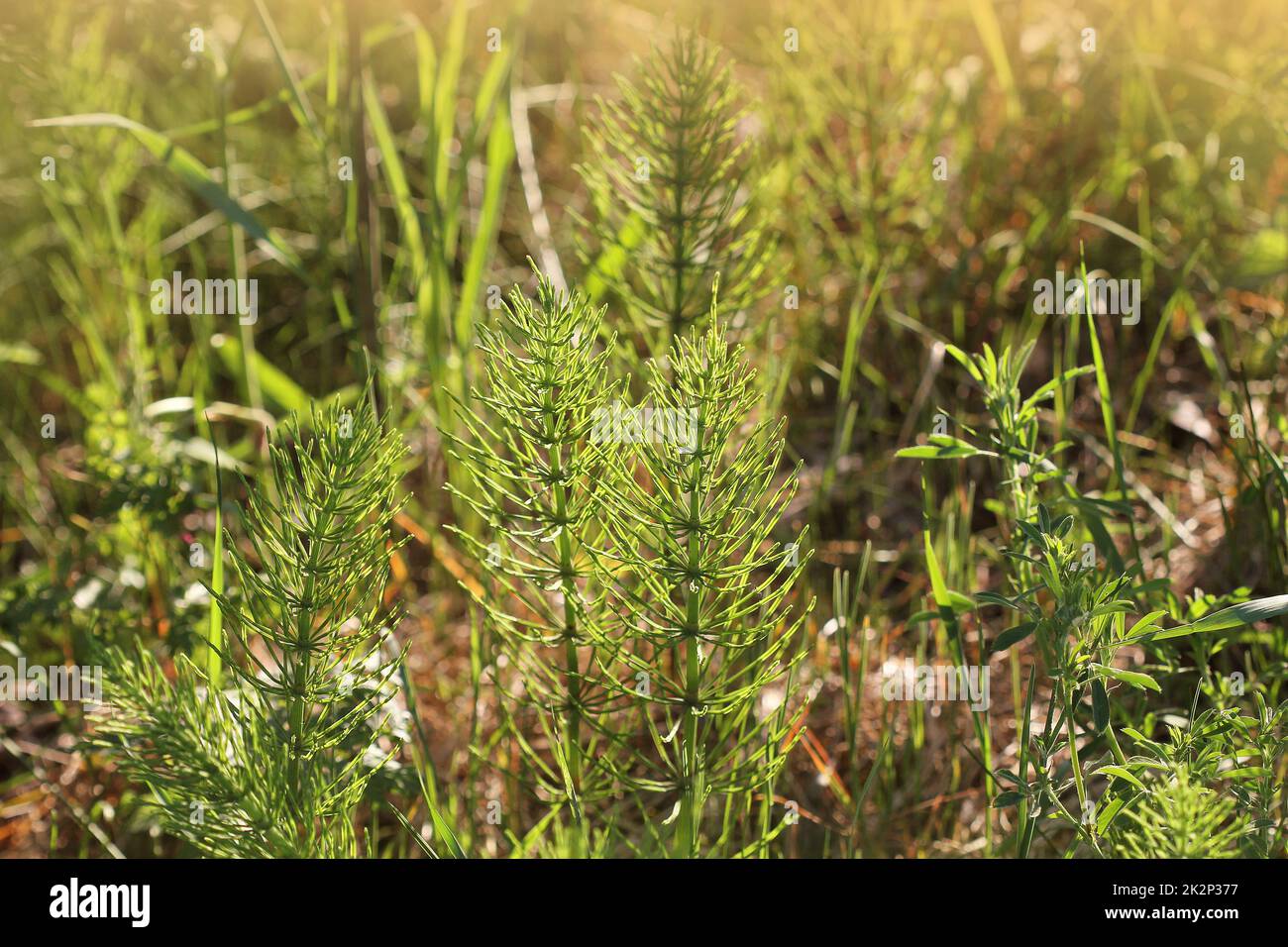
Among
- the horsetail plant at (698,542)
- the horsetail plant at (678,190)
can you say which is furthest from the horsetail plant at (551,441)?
the horsetail plant at (678,190)

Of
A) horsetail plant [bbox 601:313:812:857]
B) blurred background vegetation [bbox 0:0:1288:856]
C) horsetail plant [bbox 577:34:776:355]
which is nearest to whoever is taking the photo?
horsetail plant [bbox 601:313:812:857]

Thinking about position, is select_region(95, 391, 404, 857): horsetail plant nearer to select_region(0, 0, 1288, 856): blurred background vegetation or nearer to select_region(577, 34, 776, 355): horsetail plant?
select_region(0, 0, 1288, 856): blurred background vegetation

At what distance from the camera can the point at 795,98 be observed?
9.38 ft

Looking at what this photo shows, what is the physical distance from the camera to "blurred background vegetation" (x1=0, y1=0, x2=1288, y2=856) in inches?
80.1

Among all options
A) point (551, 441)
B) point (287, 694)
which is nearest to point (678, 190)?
point (551, 441)

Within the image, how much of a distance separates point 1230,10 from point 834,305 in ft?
4.45

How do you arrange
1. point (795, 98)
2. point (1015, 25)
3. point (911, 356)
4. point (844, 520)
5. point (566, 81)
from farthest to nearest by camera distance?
point (566, 81) → point (1015, 25) → point (795, 98) → point (911, 356) → point (844, 520)

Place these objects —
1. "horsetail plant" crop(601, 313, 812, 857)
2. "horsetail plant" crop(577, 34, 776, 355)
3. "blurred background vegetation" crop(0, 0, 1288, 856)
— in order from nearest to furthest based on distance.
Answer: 1. "horsetail plant" crop(601, 313, 812, 857)
2. "horsetail plant" crop(577, 34, 776, 355)
3. "blurred background vegetation" crop(0, 0, 1288, 856)

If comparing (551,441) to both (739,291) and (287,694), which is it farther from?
(739,291)

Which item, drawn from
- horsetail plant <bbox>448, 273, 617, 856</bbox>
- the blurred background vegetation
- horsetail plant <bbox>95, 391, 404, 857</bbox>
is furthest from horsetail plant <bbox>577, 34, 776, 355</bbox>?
horsetail plant <bbox>95, 391, 404, 857</bbox>

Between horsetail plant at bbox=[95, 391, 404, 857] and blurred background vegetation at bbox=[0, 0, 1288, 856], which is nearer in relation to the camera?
horsetail plant at bbox=[95, 391, 404, 857]
